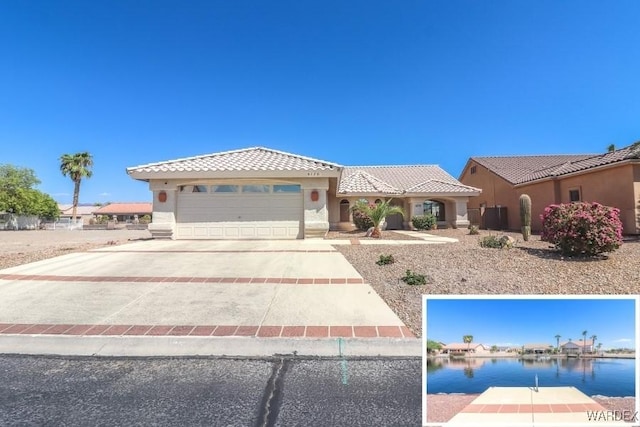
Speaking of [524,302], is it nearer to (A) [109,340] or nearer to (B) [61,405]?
(B) [61,405]

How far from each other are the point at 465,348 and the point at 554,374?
1.58 ft

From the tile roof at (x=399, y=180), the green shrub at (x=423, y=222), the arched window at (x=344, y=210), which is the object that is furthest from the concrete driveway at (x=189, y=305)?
the tile roof at (x=399, y=180)

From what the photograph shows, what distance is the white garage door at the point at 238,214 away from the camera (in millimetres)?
15516

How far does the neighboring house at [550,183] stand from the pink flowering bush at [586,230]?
849 centimetres

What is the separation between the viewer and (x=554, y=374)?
206 cm

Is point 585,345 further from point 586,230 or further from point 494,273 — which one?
point 586,230

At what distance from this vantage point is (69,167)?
52.5 m

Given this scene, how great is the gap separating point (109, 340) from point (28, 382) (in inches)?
40.5

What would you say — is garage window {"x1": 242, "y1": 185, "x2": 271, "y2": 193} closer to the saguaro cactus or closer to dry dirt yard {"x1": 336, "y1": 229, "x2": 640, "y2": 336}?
dry dirt yard {"x1": 336, "y1": 229, "x2": 640, "y2": 336}

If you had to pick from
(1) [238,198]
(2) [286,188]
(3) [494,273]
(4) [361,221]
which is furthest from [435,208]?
(3) [494,273]

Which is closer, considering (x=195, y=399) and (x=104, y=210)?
(x=195, y=399)

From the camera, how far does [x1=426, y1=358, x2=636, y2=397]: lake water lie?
2053 mm

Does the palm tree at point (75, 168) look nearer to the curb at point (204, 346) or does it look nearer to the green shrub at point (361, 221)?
the green shrub at point (361, 221)

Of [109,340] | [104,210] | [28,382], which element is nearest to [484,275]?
[109,340]
